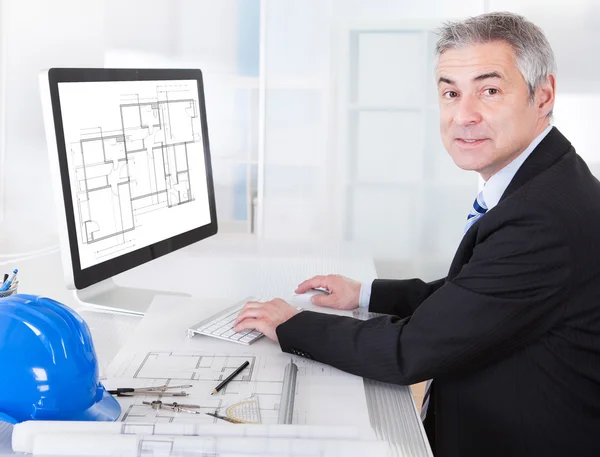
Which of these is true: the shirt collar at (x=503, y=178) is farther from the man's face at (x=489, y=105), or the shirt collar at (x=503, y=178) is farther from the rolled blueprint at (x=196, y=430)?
the rolled blueprint at (x=196, y=430)

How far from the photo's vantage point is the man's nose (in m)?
1.45

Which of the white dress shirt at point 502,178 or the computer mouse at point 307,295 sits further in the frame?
the computer mouse at point 307,295

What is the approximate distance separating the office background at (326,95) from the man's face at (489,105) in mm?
2479

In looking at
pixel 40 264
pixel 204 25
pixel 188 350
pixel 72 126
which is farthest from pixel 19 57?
pixel 188 350

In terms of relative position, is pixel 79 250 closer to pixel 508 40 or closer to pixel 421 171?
pixel 508 40

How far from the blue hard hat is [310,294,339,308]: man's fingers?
681mm

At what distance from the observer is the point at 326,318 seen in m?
1.34

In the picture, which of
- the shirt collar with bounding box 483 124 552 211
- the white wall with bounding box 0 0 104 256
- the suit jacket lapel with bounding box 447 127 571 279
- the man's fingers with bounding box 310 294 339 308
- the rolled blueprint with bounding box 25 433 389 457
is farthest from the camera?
the white wall with bounding box 0 0 104 256

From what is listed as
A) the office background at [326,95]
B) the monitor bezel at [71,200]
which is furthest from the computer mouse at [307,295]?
the office background at [326,95]

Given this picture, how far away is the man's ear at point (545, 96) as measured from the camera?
1438mm

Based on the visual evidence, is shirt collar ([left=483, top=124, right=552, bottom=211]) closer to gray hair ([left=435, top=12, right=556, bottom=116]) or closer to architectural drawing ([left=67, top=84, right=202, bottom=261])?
gray hair ([left=435, top=12, right=556, bottom=116])

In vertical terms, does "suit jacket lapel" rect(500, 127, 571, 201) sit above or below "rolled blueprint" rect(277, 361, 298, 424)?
above

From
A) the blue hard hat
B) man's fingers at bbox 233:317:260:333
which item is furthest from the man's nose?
the blue hard hat

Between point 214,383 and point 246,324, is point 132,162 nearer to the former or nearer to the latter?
point 246,324
